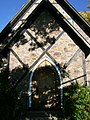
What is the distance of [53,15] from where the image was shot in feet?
42.3

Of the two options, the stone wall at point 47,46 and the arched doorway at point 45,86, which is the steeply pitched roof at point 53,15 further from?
the arched doorway at point 45,86

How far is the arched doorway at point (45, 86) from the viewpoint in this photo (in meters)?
11.7

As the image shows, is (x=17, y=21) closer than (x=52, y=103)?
No

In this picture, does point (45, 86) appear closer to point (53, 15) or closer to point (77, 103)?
point (77, 103)

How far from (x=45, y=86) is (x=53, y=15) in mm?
3891

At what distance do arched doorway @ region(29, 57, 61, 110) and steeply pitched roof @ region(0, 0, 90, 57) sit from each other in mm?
1842

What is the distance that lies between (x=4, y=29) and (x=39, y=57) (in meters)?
2.30

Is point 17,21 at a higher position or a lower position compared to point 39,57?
higher

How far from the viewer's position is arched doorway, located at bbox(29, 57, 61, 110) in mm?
11688

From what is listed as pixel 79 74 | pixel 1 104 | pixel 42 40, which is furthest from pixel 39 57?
pixel 1 104

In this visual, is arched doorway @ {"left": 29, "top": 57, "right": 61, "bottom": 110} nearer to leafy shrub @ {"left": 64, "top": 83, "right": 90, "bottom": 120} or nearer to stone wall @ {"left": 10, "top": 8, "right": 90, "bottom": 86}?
stone wall @ {"left": 10, "top": 8, "right": 90, "bottom": 86}

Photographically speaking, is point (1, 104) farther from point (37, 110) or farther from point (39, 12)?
point (39, 12)

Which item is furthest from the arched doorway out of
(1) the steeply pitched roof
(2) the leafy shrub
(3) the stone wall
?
(1) the steeply pitched roof

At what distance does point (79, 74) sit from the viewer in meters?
11.8
